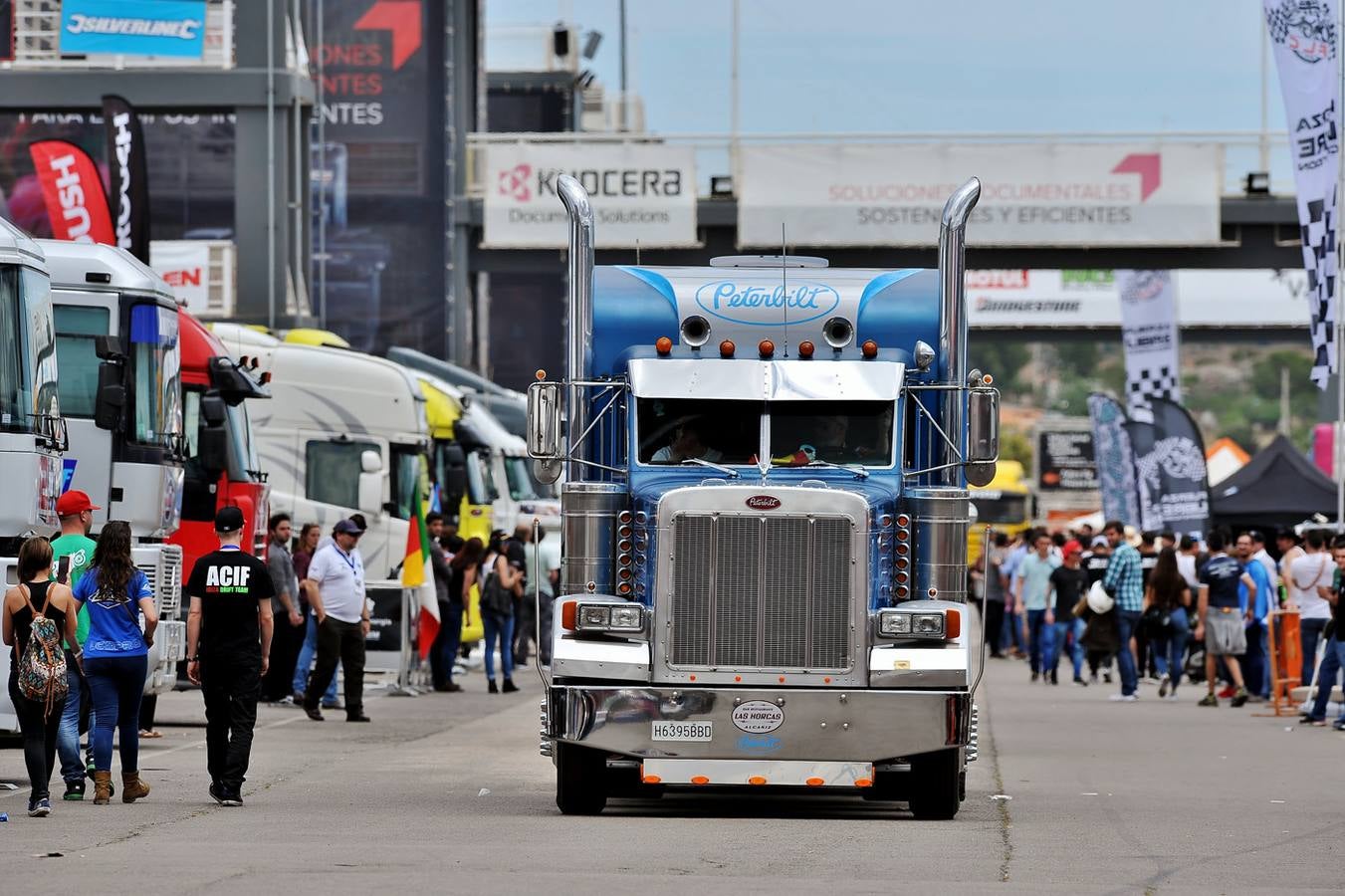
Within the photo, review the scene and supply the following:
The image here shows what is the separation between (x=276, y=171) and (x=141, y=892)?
28.2m

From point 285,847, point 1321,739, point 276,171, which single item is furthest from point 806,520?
point 276,171

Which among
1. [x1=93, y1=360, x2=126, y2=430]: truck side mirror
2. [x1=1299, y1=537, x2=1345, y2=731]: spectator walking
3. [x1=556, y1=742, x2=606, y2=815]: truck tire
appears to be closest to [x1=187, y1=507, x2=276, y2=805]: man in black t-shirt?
[x1=556, y1=742, x2=606, y2=815]: truck tire

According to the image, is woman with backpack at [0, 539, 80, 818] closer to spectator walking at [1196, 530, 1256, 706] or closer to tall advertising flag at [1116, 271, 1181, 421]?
spectator walking at [1196, 530, 1256, 706]

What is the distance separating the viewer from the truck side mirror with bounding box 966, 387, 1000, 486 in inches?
594

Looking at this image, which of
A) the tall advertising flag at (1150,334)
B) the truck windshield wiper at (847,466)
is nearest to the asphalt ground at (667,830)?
the truck windshield wiper at (847,466)

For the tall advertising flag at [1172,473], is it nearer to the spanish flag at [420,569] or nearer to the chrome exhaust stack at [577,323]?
the spanish flag at [420,569]

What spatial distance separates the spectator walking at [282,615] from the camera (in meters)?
24.3

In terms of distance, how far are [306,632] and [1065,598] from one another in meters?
10.9

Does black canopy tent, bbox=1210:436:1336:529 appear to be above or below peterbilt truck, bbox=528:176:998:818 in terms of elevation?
below

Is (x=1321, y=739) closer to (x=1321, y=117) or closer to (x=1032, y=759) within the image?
(x=1032, y=759)

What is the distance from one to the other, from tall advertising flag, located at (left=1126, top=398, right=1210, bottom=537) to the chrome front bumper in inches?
978

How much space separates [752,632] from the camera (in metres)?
14.6

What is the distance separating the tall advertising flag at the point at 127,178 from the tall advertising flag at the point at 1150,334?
1780cm

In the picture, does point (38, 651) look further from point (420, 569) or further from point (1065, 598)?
point (1065, 598)
